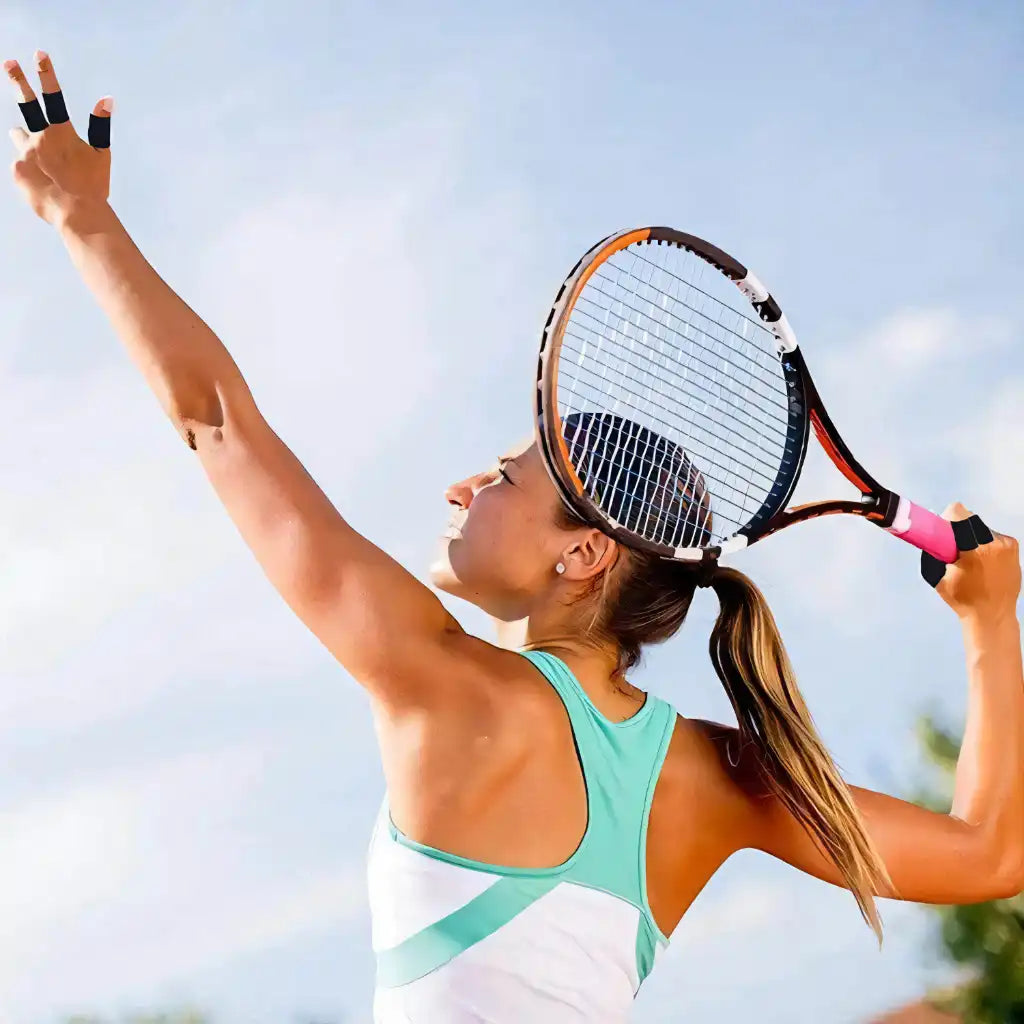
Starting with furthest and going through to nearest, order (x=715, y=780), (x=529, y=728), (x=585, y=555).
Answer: (x=585, y=555) < (x=715, y=780) < (x=529, y=728)

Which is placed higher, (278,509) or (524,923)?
(278,509)

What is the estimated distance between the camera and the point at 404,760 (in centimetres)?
207

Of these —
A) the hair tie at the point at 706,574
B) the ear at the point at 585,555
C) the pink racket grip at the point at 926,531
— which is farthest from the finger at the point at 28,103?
the pink racket grip at the point at 926,531

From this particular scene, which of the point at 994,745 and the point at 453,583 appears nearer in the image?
the point at 453,583

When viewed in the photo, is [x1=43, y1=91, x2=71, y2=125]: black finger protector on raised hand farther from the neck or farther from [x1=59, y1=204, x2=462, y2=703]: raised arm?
the neck

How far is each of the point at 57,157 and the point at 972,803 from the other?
1.98 meters

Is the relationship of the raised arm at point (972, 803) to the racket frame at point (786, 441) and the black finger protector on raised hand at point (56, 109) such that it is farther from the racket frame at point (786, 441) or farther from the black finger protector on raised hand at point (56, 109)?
the black finger protector on raised hand at point (56, 109)

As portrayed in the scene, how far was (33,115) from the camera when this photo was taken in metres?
2.30

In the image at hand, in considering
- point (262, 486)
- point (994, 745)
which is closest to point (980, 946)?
point (994, 745)

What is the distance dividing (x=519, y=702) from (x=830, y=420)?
1141 mm

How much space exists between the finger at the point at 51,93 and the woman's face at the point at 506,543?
901 mm

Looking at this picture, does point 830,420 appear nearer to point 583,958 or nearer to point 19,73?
point 583,958

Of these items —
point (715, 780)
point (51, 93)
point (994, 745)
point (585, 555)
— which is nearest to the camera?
point (51, 93)

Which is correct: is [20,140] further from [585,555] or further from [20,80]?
[585,555]
